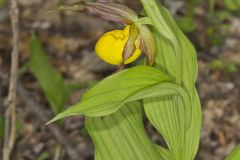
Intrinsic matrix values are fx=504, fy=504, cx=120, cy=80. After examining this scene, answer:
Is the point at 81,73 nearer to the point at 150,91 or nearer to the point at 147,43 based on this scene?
the point at 147,43

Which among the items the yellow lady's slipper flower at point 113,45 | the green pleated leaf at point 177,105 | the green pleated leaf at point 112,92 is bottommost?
the green pleated leaf at point 177,105

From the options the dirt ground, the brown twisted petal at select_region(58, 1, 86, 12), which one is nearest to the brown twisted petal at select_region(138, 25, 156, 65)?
the brown twisted petal at select_region(58, 1, 86, 12)

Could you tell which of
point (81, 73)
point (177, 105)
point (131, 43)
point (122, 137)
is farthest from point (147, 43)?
point (81, 73)

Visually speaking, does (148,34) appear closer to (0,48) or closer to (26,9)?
(0,48)

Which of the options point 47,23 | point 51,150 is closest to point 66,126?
point 51,150

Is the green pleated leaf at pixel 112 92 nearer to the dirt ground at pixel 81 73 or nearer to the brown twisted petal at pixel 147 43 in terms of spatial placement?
the brown twisted petal at pixel 147 43

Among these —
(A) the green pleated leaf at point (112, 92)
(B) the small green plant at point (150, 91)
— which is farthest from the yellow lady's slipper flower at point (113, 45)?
(A) the green pleated leaf at point (112, 92)
